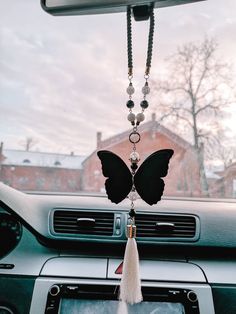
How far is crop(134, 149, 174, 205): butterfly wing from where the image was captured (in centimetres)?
91

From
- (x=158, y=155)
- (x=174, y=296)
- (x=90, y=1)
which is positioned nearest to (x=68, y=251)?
(x=174, y=296)

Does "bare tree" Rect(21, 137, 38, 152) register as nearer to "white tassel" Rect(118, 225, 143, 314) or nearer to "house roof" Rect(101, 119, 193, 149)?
"house roof" Rect(101, 119, 193, 149)

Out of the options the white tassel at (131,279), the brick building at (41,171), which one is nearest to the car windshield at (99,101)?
the brick building at (41,171)

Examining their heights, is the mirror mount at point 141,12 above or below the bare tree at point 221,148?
above

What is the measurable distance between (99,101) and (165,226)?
83 centimetres

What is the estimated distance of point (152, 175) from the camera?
3.02ft

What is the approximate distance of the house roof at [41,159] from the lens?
1.75m

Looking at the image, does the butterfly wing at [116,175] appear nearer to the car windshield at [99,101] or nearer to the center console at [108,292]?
the center console at [108,292]

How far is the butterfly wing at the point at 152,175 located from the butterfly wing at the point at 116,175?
3 centimetres

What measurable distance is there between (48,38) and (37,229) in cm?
100

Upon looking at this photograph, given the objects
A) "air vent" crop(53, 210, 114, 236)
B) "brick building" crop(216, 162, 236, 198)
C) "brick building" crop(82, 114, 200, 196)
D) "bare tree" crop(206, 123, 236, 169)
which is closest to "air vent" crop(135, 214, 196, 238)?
"air vent" crop(53, 210, 114, 236)

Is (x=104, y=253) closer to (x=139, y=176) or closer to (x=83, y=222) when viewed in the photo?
(x=83, y=222)

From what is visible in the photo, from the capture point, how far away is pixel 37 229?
4.50 ft

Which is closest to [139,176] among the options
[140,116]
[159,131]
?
[140,116]
